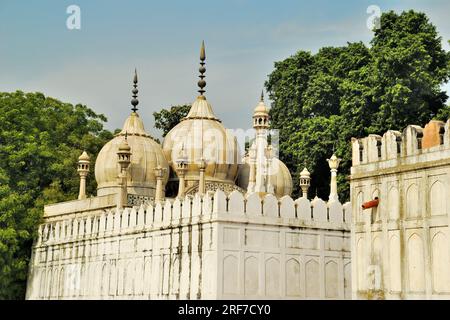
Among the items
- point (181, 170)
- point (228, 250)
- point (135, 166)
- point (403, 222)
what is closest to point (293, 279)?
point (228, 250)

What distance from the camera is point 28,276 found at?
4047 centimetres

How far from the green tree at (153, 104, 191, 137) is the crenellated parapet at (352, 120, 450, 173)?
3565 centimetres

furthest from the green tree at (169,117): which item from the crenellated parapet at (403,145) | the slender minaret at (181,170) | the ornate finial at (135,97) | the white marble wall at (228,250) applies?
the crenellated parapet at (403,145)

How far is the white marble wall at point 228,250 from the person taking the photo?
28859 millimetres

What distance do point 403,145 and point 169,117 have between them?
37.9 metres

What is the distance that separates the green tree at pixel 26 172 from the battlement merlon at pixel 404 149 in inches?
715

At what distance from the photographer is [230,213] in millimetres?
29047

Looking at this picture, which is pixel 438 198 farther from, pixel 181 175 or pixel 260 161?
pixel 181 175

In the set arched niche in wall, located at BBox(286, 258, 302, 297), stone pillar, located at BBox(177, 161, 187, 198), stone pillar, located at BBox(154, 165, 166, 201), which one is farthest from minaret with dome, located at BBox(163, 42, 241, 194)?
arched niche in wall, located at BBox(286, 258, 302, 297)

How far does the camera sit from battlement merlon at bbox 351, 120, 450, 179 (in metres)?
20.9

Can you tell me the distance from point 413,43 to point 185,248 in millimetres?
16586

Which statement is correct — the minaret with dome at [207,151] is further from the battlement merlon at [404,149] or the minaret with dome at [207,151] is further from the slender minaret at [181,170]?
the battlement merlon at [404,149]
